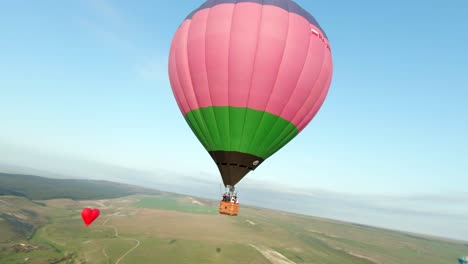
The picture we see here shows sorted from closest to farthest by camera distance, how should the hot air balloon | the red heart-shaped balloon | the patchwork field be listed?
the hot air balloon, the red heart-shaped balloon, the patchwork field

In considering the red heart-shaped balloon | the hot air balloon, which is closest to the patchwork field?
the red heart-shaped balloon

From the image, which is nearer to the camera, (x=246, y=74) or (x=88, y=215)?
(x=246, y=74)

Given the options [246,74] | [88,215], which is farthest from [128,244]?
[246,74]

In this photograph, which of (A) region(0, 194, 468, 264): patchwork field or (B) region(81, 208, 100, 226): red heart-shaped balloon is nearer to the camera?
(B) region(81, 208, 100, 226): red heart-shaped balloon

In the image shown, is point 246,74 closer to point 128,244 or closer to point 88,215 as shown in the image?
point 88,215

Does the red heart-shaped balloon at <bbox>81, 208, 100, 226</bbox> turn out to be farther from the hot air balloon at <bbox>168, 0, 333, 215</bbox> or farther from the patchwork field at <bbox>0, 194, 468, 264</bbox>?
the patchwork field at <bbox>0, 194, 468, 264</bbox>

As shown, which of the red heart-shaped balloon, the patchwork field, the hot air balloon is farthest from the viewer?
the patchwork field

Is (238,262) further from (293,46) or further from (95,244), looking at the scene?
(293,46)

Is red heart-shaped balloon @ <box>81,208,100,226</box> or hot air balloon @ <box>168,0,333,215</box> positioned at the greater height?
hot air balloon @ <box>168,0,333,215</box>
